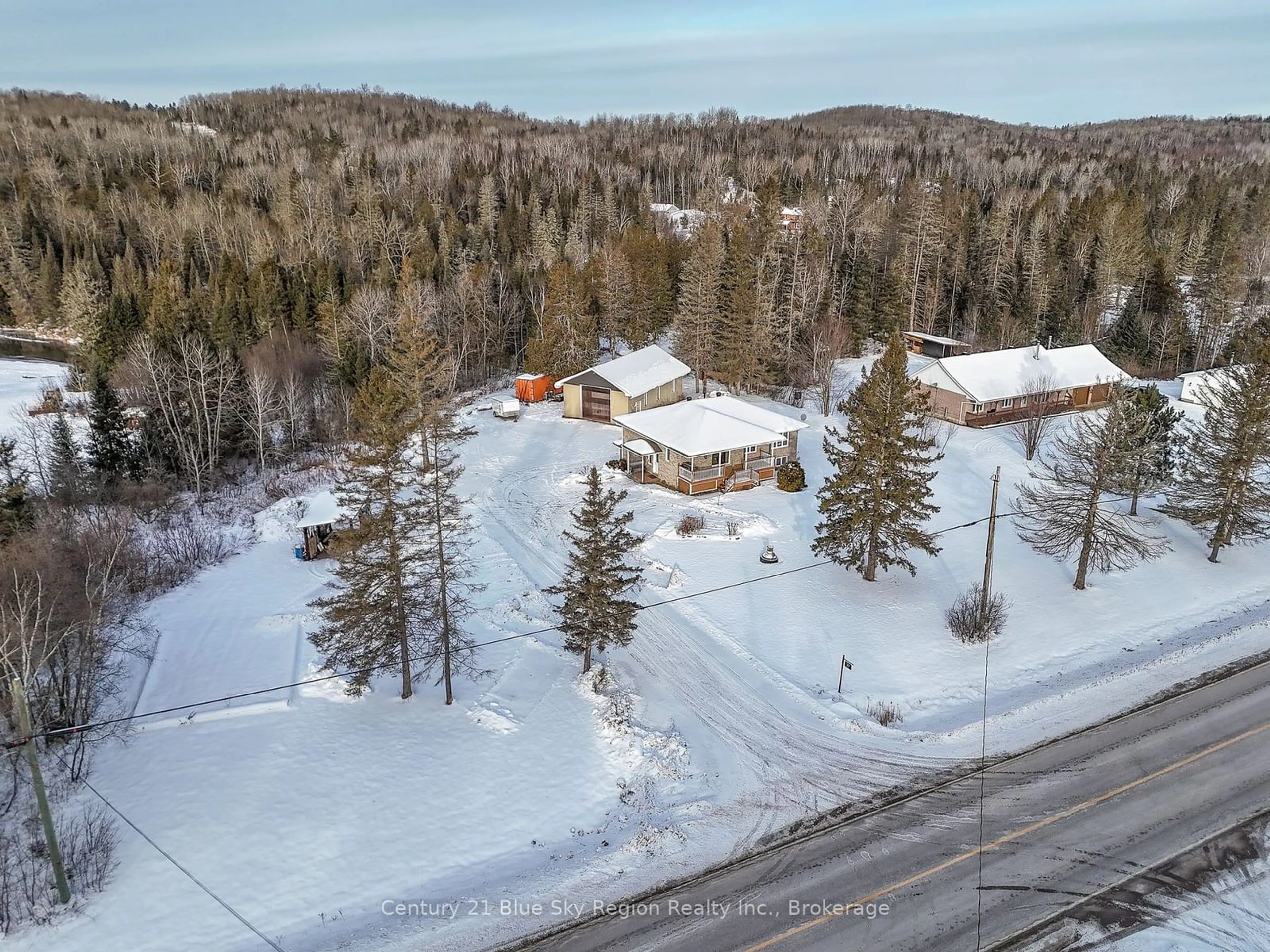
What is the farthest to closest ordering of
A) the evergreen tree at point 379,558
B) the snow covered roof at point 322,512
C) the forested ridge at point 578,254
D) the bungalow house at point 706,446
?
the forested ridge at point 578,254 → the bungalow house at point 706,446 → the snow covered roof at point 322,512 → the evergreen tree at point 379,558

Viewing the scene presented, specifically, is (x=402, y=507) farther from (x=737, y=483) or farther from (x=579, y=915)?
(x=737, y=483)

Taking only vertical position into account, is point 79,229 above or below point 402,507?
above

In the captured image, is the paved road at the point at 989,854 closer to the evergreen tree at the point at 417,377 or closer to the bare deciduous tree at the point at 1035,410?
the evergreen tree at the point at 417,377

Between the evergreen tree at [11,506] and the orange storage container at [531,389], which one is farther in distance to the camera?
the orange storage container at [531,389]

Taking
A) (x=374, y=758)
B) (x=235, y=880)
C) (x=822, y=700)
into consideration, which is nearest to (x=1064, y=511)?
(x=822, y=700)

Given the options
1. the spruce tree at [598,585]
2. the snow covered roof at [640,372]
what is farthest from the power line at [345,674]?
the snow covered roof at [640,372]

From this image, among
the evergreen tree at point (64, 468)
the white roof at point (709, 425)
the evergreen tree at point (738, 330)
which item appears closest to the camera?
the evergreen tree at point (64, 468)
